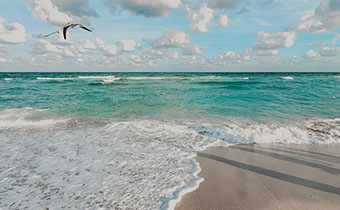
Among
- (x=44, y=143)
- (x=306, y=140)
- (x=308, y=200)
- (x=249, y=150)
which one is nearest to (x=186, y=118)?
(x=249, y=150)

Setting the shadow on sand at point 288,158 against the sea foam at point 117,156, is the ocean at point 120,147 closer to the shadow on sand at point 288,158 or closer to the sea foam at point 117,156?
the sea foam at point 117,156

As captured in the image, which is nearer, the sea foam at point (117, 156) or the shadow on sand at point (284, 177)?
the sea foam at point (117, 156)

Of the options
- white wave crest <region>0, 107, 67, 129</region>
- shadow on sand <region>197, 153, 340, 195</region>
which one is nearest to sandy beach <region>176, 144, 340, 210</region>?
Answer: shadow on sand <region>197, 153, 340, 195</region>

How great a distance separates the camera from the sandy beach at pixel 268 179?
335cm

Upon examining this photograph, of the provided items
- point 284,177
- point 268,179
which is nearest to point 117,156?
point 268,179

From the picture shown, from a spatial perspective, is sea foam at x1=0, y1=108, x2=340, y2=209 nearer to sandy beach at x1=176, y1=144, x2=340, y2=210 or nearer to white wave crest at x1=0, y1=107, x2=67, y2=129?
white wave crest at x1=0, y1=107, x2=67, y2=129

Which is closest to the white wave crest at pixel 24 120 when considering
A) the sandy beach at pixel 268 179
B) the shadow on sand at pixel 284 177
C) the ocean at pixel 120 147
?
the ocean at pixel 120 147

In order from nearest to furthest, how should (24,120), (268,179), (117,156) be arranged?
(268,179) → (117,156) → (24,120)

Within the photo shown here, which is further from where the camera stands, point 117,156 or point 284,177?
point 117,156

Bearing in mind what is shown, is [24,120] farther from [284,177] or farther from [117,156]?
[284,177]

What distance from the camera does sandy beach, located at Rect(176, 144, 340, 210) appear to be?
132 inches

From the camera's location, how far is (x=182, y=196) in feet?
11.6

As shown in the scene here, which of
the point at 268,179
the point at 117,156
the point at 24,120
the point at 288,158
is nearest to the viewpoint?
the point at 268,179

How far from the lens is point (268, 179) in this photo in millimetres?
4059
